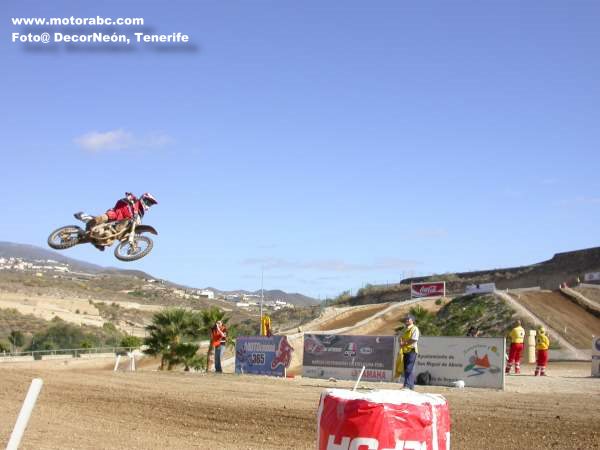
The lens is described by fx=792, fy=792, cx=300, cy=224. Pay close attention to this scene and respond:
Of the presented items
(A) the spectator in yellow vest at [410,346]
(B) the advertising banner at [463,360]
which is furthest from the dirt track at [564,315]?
(A) the spectator in yellow vest at [410,346]

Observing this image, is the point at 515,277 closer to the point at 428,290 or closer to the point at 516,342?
the point at 428,290

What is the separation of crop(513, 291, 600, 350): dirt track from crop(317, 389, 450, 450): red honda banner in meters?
41.5

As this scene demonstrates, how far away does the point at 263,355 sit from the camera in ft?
89.8

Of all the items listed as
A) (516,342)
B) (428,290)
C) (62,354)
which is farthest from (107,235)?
(428,290)

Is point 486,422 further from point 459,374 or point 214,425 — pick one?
point 459,374

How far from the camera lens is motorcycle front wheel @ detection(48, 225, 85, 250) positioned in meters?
17.0

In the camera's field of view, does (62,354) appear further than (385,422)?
Yes

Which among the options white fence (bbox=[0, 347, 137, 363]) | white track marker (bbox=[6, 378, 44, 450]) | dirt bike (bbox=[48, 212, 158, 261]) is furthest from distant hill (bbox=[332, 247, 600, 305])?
white track marker (bbox=[6, 378, 44, 450])

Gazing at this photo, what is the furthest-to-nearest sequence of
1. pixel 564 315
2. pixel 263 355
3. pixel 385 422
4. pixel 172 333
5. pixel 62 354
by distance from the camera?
pixel 564 315 → pixel 62 354 → pixel 172 333 → pixel 263 355 → pixel 385 422

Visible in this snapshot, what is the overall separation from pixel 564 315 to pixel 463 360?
3553 cm

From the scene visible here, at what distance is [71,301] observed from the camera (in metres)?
95.2

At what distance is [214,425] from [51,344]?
44352 mm

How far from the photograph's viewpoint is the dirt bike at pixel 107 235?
55.0 feet

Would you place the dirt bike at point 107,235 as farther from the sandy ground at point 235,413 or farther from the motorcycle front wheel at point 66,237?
the sandy ground at point 235,413
